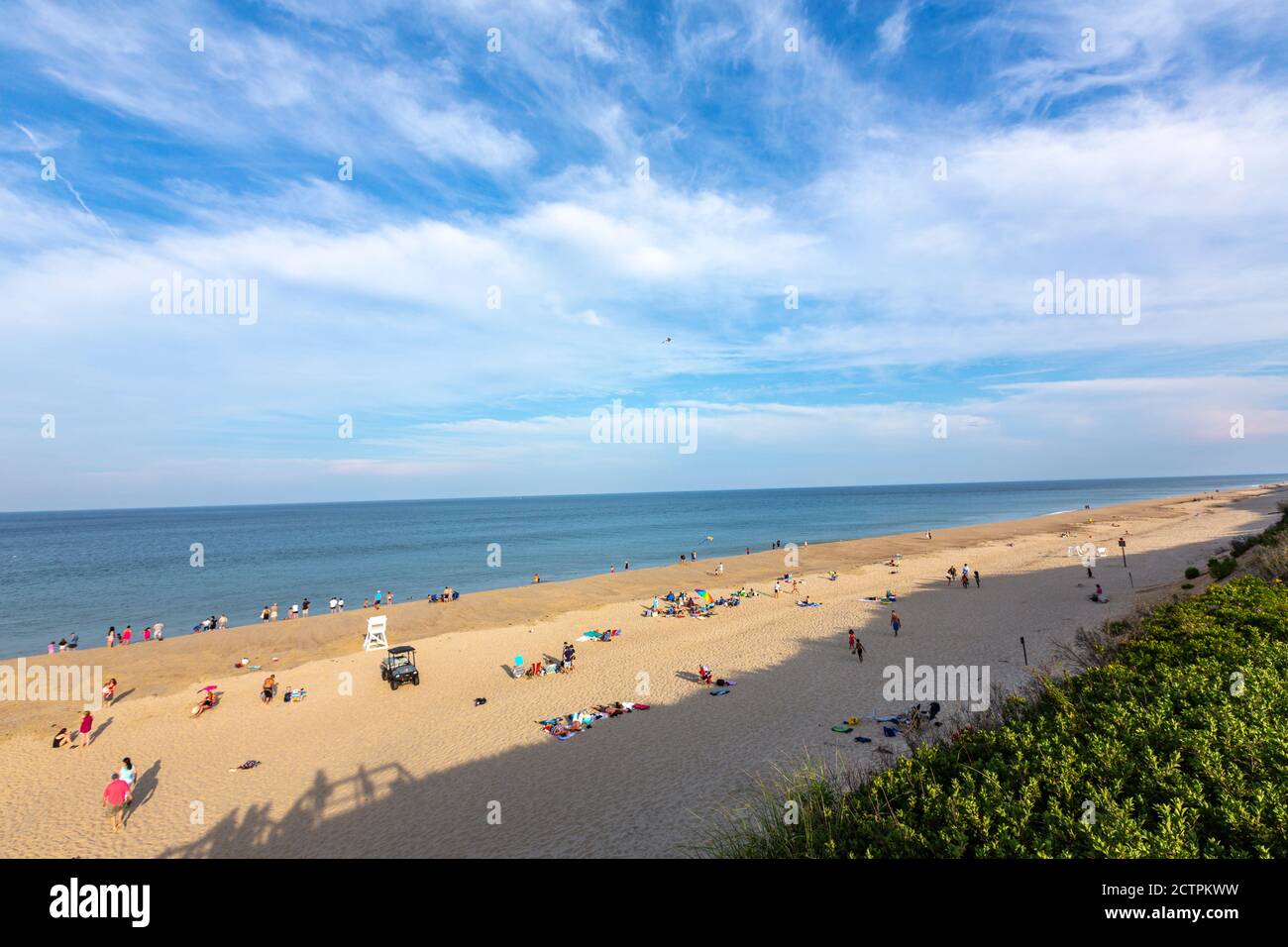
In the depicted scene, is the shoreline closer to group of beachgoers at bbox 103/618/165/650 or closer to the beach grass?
group of beachgoers at bbox 103/618/165/650

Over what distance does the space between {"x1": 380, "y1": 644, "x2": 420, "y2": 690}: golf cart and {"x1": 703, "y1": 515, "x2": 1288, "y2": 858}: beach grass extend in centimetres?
2111

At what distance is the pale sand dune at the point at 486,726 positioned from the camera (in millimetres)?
14000

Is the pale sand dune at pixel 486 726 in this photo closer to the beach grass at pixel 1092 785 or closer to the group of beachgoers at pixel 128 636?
the group of beachgoers at pixel 128 636

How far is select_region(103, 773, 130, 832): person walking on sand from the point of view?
14.9 meters

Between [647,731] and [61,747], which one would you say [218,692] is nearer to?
[61,747]

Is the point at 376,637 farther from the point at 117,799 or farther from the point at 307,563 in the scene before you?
the point at 307,563

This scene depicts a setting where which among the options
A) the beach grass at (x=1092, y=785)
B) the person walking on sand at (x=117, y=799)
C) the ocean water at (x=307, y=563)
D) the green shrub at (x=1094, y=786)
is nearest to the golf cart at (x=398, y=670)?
the person walking on sand at (x=117, y=799)

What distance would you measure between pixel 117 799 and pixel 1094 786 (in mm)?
20520

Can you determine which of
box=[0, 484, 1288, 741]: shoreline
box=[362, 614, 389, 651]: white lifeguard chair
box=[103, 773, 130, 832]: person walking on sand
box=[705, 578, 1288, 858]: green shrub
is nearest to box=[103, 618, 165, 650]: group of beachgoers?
box=[0, 484, 1288, 741]: shoreline

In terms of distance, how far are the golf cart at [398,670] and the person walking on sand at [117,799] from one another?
983 cm

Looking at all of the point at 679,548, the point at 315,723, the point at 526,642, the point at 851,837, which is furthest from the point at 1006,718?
→ the point at 679,548

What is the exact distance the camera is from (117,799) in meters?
15.0

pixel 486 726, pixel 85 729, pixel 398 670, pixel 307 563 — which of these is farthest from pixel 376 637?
pixel 307 563
